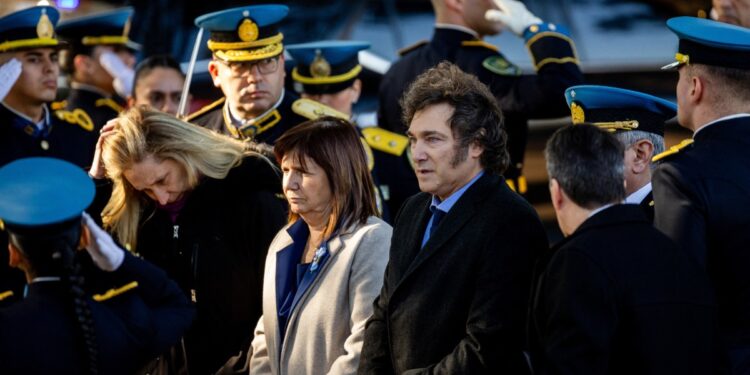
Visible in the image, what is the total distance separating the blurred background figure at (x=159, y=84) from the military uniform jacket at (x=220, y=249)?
2.28m

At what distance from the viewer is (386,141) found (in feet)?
21.6

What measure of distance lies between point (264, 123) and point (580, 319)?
104 inches

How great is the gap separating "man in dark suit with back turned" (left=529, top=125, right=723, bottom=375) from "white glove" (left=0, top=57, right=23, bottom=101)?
121 inches

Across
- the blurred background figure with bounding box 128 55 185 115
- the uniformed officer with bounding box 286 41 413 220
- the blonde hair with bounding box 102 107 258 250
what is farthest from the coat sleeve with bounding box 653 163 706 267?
the blurred background figure with bounding box 128 55 185 115

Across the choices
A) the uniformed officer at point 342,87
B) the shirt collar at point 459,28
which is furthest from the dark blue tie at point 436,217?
the shirt collar at point 459,28

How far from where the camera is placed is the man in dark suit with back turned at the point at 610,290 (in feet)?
11.9

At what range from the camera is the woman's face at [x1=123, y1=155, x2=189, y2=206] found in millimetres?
5016

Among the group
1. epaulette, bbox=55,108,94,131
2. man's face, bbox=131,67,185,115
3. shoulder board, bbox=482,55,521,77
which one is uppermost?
shoulder board, bbox=482,55,521,77

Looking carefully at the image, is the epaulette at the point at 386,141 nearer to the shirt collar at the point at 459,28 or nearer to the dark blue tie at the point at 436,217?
the shirt collar at the point at 459,28

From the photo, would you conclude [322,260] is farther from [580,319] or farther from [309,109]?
[309,109]

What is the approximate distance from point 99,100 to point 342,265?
138 inches

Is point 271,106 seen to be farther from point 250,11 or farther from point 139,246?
point 139,246

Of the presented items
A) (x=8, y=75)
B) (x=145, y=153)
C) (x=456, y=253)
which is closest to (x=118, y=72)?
(x=8, y=75)

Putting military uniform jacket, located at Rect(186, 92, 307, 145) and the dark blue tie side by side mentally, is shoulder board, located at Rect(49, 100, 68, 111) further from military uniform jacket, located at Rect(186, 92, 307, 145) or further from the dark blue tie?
the dark blue tie
